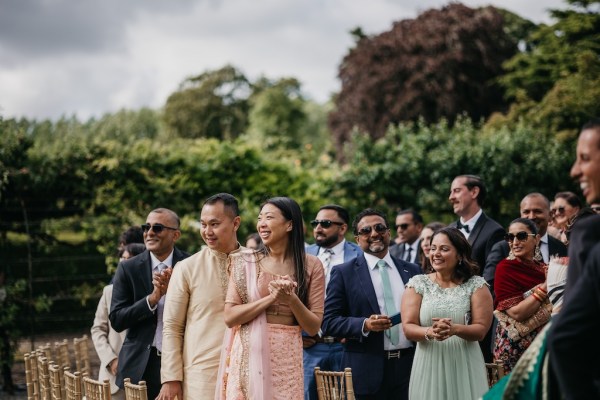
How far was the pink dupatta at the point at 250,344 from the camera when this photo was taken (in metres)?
4.50

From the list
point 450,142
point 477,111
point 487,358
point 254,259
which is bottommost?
point 487,358

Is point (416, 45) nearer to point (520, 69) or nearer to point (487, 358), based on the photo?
point (520, 69)

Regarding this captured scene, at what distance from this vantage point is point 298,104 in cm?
3781

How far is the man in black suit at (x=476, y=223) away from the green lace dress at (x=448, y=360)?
1490 millimetres

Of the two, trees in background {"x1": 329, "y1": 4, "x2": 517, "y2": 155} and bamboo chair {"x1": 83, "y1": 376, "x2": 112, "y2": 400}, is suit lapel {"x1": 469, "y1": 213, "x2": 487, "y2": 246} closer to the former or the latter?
bamboo chair {"x1": 83, "y1": 376, "x2": 112, "y2": 400}

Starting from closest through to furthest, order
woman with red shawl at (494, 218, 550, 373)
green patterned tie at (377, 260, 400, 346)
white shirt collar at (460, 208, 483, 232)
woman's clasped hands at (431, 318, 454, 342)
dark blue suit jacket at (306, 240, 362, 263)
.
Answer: woman's clasped hands at (431, 318, 454, 342) → woman with red shawl at (494, 218, 550, 373) → green patterned tie at (377, 260, 400, 346) → white shirt collar at (460, 208, 483, 232) → dark blue suit jacket at (306, 240, 362, 263)

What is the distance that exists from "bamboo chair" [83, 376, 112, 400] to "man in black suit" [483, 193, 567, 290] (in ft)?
11.1

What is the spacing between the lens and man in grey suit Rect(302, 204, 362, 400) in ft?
21.9

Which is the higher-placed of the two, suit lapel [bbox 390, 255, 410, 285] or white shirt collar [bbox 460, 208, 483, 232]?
white shirt collar [bbox 460, 208, 483, 232]

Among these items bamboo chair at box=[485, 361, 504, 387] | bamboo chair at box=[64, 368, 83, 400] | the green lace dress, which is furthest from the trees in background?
bamboo chair at box=[64, 368, 83, 400]

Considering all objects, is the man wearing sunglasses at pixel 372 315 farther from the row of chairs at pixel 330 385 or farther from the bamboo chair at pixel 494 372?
the row of chairs at pixel 330 385

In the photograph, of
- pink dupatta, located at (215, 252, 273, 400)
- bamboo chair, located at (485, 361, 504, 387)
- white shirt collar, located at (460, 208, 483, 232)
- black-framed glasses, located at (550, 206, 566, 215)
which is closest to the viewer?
pink dupatta, located at (215, 252, 273, 400)

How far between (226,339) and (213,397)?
0.42 m

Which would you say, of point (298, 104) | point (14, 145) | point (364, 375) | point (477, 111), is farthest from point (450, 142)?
point (298, 104)
